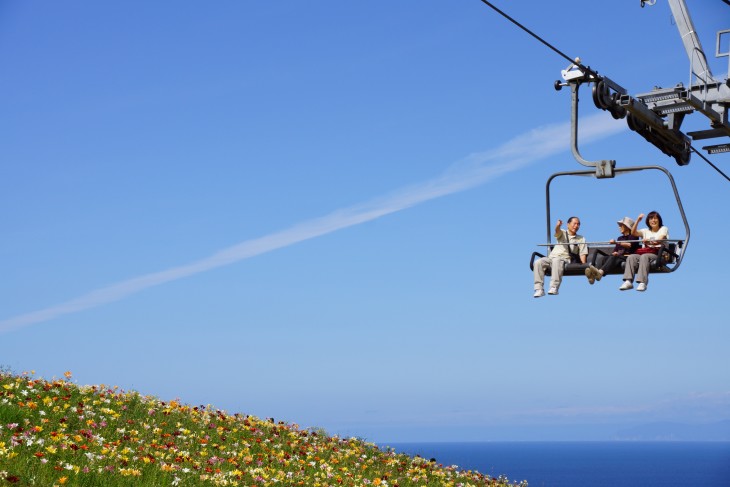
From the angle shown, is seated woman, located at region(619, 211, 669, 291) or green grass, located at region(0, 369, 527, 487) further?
seated woman, located at region(619, 211, 669, 291)

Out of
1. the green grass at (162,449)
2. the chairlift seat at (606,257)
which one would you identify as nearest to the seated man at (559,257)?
the chairlift seat at (606,257)

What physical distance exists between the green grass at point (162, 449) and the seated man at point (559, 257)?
4239mm

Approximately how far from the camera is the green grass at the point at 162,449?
14.1m

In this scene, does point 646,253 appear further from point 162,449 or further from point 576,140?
point 162,449

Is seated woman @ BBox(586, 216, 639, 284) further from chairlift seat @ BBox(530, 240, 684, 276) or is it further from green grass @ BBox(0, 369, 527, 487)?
green grass @ BBox(0, 369, 527, 487)

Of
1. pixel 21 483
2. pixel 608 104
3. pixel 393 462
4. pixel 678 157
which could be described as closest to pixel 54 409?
pixel 21 483

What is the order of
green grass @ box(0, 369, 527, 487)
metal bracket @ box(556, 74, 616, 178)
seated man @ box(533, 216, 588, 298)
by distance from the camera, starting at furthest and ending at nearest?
1. seated man @ box(533, 216, 588, 298)
2. metal bracket @ box(556, 74, 616, 178)
3. green grass @ box(0, 369, 527, 487)

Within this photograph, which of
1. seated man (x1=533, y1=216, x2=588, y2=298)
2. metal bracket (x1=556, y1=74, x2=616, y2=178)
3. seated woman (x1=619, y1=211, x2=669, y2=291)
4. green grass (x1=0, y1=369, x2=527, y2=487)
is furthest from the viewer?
seated man (x1=533, y1=216, x2=588, y2=298)

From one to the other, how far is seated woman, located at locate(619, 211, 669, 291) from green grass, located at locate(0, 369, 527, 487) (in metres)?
5.18

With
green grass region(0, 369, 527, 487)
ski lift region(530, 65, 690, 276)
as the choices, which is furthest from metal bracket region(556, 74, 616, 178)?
green grass region(0, 369, 527, 487)

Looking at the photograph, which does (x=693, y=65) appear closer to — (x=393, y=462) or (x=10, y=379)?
(x=393, y=462)

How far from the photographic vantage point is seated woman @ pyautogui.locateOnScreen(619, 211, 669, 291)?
1800 cm

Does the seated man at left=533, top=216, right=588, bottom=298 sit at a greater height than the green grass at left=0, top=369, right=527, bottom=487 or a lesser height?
greater

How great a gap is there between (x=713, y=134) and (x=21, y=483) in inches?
514
